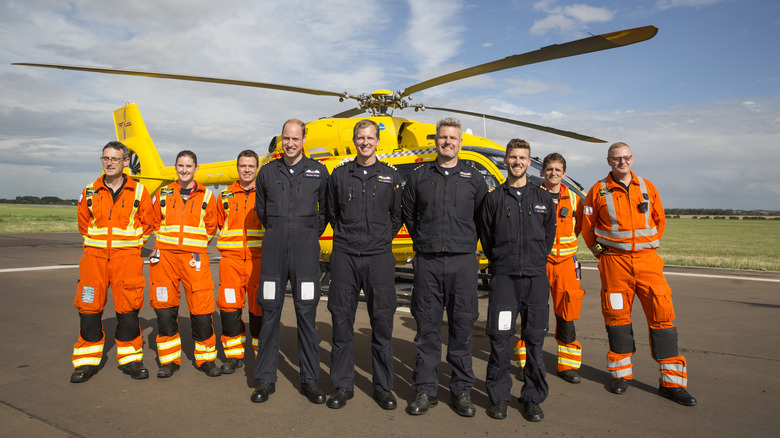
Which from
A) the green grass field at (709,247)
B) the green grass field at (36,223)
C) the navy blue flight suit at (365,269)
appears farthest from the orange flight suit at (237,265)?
the green grass field at (36,223)

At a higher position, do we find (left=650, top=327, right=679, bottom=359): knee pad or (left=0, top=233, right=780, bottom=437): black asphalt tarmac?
(left=650, top=327, right=679, bottom=359): knee pad

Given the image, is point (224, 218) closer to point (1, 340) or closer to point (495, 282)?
point (495, 282)

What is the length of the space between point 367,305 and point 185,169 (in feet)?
7.30

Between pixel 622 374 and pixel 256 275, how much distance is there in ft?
10.7

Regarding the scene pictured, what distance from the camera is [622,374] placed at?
12.8 feet

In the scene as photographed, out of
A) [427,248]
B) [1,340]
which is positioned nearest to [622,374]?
[427,248]

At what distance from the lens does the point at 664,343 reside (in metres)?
3.84

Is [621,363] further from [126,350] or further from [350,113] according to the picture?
[350,113]

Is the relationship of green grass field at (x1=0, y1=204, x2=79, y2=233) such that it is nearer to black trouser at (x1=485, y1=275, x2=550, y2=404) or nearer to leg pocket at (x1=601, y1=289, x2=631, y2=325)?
black trouser at (x1=485, y1=275, x2=550, y2=404)

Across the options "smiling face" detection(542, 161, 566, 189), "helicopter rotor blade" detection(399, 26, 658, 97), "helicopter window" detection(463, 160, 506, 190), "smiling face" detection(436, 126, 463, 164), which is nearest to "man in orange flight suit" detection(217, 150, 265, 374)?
"smiling face" detection(436, 126, 463, 164)

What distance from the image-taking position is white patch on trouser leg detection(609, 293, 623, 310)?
3.99 metres

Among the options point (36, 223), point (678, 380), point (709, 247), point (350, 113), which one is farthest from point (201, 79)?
point (36, 223)

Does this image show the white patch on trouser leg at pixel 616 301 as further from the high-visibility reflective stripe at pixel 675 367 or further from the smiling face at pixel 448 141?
the smiling face at pixel 448 141

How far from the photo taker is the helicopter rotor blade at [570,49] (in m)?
4.45
